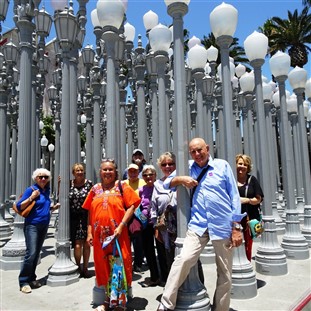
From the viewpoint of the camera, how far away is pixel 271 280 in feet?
18.3

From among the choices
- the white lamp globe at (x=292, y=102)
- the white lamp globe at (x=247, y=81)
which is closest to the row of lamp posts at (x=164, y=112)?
the white lamp globe at (x=247, y=81)

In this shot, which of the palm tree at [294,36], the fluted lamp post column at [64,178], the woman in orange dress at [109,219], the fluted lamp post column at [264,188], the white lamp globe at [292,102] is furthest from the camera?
the palm tree at [294,36]

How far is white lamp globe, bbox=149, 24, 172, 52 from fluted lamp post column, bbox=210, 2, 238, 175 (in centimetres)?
188

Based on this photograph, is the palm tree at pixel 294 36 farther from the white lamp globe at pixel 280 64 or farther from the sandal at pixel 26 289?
the sandal at pixel 26 289

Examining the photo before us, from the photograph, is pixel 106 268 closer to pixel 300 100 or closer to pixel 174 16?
pixel 174 16

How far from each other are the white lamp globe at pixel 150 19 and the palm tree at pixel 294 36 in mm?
20959

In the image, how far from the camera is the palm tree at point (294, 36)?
2708cm

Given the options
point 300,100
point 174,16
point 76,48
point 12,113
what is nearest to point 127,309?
point 174,16

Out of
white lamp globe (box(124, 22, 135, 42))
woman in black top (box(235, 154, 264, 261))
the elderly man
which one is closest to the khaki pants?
the elderly man

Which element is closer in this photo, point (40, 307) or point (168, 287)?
point (168, 287)

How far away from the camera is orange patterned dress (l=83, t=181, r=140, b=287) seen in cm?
402

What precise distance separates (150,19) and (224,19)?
4.22m

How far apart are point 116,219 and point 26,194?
2.15 meters

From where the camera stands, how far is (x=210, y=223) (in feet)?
11.8
